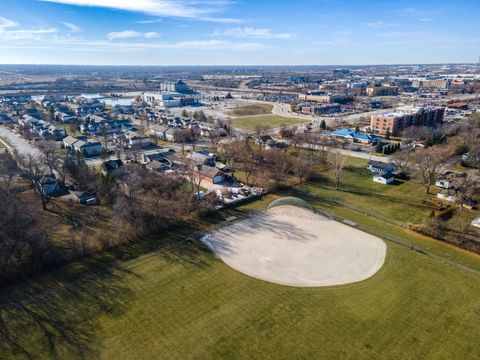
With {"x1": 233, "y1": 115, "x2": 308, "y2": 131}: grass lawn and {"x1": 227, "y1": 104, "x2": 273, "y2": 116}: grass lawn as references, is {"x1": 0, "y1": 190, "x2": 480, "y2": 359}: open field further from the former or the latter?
{"x1": 227, "y1": 104, "x2": 273, "y2": 116}: grass lawn

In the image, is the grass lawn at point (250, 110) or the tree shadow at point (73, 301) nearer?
the tree shadow at point (73, 301)

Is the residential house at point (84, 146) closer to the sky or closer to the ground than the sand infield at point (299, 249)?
closer to the sky

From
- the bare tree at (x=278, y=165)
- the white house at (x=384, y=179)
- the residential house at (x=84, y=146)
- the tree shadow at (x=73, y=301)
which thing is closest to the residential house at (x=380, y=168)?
the white house at (x=384, y=179)

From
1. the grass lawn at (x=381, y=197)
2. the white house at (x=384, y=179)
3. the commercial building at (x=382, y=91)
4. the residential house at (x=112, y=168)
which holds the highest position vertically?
the commercial building at (x=382, y=91)

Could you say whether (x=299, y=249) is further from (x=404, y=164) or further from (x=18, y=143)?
(x=18, y=143)

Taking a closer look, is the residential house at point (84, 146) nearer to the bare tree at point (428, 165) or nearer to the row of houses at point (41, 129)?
the row of houses at point (41, 129)

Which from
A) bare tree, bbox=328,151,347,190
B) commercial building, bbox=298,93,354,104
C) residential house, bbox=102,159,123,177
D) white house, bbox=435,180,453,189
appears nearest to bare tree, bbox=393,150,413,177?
white house, bbox=435,180,453,189
